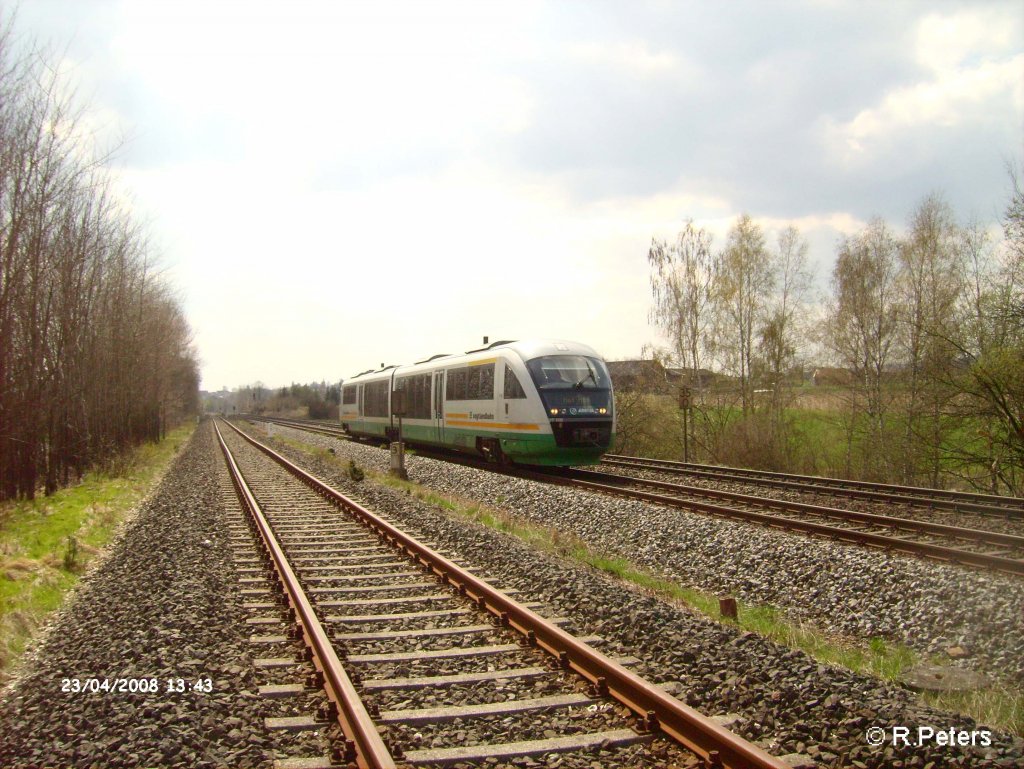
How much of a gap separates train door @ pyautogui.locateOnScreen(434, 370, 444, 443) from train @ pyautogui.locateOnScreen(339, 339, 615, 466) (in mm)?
57

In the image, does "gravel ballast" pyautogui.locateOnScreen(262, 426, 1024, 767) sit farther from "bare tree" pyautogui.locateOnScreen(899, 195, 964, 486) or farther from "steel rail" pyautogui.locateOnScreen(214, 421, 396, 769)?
"bare tree" pyautogui.locateOnScreen(899, 195, 964, 486)

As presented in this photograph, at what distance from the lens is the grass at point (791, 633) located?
15.8 ft

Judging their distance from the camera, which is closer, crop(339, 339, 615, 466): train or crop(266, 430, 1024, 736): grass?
crop(266, 430, 1024, 736): grass

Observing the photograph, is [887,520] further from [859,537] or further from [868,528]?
[859,537]

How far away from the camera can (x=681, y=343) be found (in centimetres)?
3228

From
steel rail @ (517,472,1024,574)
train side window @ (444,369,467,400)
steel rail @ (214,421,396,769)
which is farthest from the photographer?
train side window @ (444,369,467,400)

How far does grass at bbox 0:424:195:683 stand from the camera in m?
6.78

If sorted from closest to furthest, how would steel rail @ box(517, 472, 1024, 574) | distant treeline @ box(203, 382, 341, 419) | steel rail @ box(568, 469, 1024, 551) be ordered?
steel rail @ box(517, 472, 1024, 574) → steel rail @ box(568, 469, 1024, 551) → distant treeline @ box(203, 382, 341, 419)

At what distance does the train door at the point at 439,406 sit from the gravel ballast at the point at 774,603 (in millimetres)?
8647

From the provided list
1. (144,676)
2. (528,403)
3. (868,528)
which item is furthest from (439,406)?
(144,676)

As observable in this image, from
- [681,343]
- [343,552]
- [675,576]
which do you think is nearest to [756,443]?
[681,343]

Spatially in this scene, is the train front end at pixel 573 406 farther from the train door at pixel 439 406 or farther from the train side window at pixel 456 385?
the train door at pixel 439 406

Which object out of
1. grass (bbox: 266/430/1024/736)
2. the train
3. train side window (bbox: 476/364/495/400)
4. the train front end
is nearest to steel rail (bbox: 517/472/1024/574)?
grass (bbox: 266/430/1024/736)

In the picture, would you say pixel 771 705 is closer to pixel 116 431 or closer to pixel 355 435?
pixel 116 431
